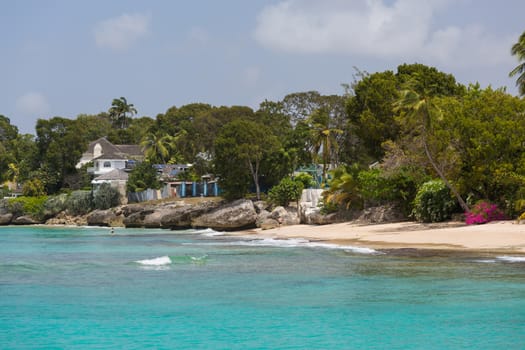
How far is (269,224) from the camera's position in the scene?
179ft

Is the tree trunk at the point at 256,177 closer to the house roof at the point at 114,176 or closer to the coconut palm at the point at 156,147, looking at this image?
the house roof at the point at 114,176

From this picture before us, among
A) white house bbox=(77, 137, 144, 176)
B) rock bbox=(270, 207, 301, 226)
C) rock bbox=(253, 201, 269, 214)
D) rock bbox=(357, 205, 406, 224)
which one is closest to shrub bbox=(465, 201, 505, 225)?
rock bbox=(357, 205, 406, 224)

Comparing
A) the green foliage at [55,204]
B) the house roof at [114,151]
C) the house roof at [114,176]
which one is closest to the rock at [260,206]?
the house roof at [114,176]

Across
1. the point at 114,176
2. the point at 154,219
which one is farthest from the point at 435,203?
the point at 114,176

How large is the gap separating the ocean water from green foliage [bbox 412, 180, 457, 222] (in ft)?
37.0

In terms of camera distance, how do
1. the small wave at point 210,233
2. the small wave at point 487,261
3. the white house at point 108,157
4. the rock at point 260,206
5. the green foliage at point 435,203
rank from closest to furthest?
1. the small wave at point 487,261
2. the green foliage at point 435,203
3. the small wave at point 210,233
4. the rock at point 260,206
5. the white house at point 108,157

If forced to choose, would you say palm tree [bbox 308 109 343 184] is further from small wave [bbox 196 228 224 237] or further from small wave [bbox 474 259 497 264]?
small wave [bbox 474 259 497 264]

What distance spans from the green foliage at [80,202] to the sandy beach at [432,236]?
37923 millimetres

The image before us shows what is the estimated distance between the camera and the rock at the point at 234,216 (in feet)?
186

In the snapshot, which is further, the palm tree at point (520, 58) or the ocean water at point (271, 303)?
the palm tree at point (520, 58)

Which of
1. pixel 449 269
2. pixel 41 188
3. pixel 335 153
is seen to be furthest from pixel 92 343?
pixel 41 188

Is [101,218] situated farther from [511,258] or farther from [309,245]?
[511,258]

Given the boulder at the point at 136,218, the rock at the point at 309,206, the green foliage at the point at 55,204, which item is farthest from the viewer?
the green foliage at the point at 55,204

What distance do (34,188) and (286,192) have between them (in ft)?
137
